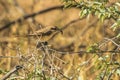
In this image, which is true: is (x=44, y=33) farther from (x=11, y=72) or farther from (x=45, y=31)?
(x=11, y=72)

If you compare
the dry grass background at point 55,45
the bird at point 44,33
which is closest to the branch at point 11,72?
the dry grass background at point 55,45

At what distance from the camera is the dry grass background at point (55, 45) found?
2.48 m

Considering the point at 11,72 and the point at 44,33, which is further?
the point at 44,33

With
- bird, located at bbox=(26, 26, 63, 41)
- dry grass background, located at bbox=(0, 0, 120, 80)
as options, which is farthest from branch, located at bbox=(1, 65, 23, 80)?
bird, located at bbox=(26, 26, 63, 41)

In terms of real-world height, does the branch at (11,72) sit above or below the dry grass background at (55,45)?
below

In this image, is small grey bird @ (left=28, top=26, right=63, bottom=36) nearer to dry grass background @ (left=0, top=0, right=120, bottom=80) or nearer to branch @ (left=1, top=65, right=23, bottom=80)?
dry grass background @ (left=0, top=0, right=120, bottom=80)

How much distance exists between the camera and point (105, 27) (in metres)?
4.91

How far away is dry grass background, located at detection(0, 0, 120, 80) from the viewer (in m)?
2.48

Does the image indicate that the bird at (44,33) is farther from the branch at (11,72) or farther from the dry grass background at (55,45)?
the branch at (11,72)

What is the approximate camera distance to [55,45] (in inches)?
214

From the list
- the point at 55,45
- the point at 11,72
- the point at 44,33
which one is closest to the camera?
the point at 11,72

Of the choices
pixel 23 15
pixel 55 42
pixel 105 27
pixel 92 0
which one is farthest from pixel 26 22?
pixel 92 0

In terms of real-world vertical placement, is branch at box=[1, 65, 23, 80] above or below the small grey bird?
below

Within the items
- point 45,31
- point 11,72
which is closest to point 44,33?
point 45,31
